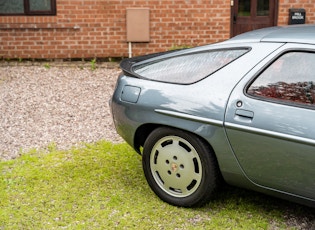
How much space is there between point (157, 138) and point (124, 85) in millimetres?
621

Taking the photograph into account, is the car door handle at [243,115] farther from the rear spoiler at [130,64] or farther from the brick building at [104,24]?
the brick building at [104,24]

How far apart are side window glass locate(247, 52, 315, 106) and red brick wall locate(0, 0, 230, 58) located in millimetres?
6471

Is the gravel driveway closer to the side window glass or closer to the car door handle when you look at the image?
the car door handle

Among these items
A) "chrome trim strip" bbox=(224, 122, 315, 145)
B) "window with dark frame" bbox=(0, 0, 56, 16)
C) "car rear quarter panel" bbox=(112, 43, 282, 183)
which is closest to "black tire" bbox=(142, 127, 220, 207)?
"car rear quarter panel" bbox=(112, 43, 282, 183)

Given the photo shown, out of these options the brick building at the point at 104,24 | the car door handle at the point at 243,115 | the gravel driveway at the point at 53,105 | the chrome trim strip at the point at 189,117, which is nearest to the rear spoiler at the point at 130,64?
the chrome trim strip at the point at 189,117

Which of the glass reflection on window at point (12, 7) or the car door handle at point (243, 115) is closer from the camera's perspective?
the car door handle at point (243, 115)

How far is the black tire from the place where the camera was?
4336 mm

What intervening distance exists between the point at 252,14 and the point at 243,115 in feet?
23.0

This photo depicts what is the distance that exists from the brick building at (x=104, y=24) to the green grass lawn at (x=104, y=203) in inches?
201

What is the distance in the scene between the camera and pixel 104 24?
34.0 feet

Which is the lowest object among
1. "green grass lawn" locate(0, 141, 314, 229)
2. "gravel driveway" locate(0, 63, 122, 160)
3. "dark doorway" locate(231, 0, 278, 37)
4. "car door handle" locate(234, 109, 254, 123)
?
"green grass lawn" locate(0, 141, 314, 229)

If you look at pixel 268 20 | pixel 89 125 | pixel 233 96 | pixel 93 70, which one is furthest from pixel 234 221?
pixel 268 20

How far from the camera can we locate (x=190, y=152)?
442cm

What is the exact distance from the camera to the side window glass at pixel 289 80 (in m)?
3.90
